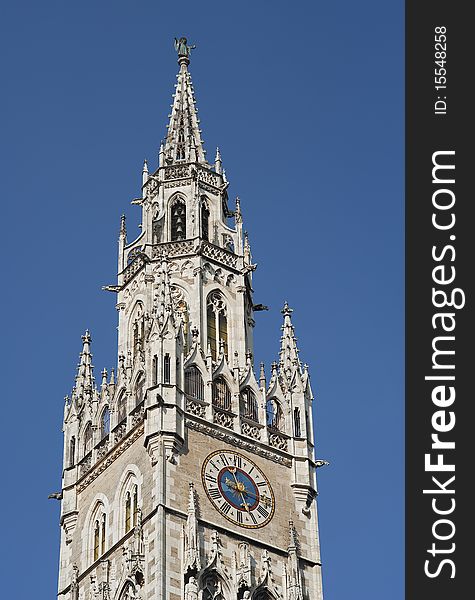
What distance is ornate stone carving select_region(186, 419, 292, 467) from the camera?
181ft

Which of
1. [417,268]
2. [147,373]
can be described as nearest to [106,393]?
[147,373]

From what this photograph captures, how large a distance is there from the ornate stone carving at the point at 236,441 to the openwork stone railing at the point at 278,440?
49 centimetres

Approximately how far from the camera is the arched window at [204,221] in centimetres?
6412

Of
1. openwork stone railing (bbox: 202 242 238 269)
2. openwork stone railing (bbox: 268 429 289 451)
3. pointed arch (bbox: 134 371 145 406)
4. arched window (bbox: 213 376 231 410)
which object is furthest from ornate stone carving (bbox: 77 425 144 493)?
openwork stone railing (bbox: 202 242 238 269)

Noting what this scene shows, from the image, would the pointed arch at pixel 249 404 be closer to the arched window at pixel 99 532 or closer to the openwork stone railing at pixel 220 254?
the arched window at pixel 99 532

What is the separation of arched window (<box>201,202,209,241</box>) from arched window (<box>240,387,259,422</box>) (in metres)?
7.97

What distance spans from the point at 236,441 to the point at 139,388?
4.16 m

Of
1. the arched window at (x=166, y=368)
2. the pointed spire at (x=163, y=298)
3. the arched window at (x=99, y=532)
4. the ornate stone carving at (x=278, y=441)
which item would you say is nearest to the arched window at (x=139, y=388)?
the arched window at (x=166, y=368)

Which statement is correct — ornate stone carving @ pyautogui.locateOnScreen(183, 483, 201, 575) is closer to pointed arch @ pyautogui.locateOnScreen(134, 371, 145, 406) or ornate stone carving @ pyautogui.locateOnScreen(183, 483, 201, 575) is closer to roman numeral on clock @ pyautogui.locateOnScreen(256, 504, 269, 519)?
roman numeral on clock @ pyautogui.locateOnScreen(256, 504, 269, 519)

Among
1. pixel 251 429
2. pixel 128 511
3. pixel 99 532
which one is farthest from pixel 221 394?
pixel 99 532

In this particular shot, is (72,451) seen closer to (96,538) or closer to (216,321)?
(96,538)

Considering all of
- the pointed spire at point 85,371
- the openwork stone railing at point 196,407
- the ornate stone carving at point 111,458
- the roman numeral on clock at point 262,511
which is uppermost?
the pointed spire at point 85,371

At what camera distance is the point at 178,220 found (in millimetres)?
65000

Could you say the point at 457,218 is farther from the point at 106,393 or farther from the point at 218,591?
the point at 106,393
